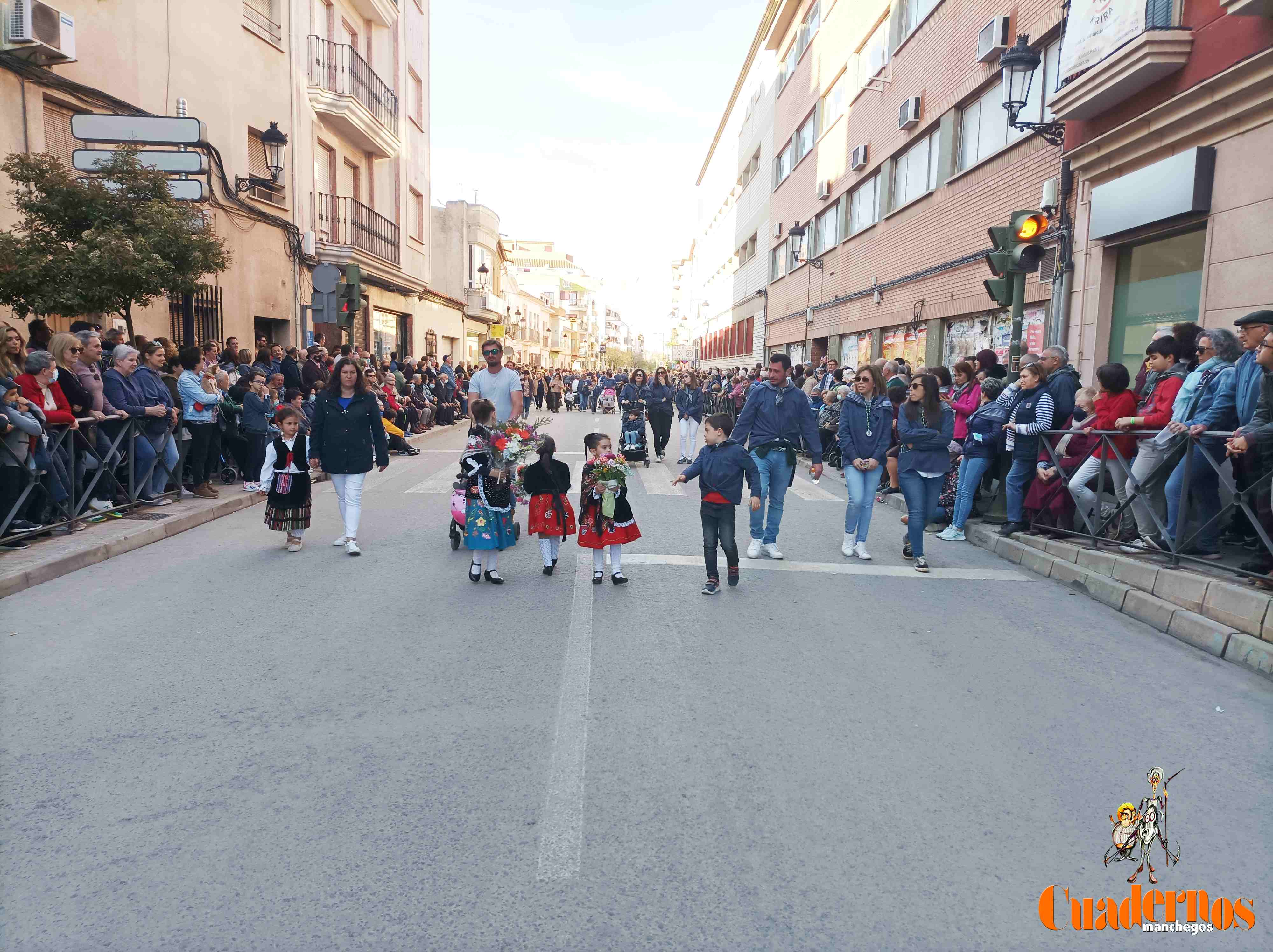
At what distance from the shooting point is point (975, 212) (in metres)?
15.0

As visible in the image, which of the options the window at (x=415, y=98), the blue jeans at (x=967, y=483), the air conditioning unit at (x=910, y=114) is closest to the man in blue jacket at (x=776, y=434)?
the blue jeans at (x=967, y=483)

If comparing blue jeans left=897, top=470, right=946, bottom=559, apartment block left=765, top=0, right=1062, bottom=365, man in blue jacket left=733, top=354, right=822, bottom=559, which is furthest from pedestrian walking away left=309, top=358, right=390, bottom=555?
apartment block left=765, top=0, right=1062, bottom=365

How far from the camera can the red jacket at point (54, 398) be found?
7.21m

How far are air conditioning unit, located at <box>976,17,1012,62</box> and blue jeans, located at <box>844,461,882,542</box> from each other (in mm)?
9554

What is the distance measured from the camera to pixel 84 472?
790 centimetres

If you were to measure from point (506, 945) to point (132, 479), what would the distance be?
7.84 m

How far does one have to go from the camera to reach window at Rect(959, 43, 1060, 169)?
13000 millimetres

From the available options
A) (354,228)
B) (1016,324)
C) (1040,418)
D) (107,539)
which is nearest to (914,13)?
(1016,324)

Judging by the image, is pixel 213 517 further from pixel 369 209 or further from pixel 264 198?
pixel 369 209

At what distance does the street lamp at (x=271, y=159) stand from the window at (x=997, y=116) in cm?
1281

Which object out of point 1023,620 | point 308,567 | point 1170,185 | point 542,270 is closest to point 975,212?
point 1170,185

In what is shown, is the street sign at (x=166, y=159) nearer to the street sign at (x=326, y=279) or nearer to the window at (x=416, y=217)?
the street sign at (x=326, y=279)

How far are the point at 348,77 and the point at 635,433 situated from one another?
13.6 metres

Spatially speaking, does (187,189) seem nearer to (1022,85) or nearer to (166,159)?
(166,159)
